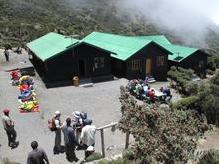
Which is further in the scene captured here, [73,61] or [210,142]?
[73,61]

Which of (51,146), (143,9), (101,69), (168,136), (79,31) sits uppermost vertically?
(143,9)

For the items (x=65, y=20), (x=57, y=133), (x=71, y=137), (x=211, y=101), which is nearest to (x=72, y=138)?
(x=71, y=137)

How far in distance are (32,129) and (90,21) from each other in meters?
72.3

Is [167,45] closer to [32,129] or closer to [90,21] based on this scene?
[32,129]

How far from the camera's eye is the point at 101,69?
34.0m

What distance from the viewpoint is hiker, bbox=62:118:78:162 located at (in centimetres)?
1463

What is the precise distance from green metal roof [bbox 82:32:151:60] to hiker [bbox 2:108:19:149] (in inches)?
650

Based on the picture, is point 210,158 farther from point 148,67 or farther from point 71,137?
point 148,67

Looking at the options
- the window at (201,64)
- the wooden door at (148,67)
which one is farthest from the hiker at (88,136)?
the window at (201,64)

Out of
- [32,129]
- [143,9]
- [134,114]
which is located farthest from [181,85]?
[143,9]

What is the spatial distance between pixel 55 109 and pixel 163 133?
634 inches

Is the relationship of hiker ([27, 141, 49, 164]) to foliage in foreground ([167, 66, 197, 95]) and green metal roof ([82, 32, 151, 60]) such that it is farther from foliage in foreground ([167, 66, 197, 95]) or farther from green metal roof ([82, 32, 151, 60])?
green metal roof ([82, 32, 151, 60])

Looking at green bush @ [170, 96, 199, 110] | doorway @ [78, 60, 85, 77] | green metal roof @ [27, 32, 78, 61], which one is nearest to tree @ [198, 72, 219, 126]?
green bush @ [170, 96, 199, 110]

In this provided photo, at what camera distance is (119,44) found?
38500mm
